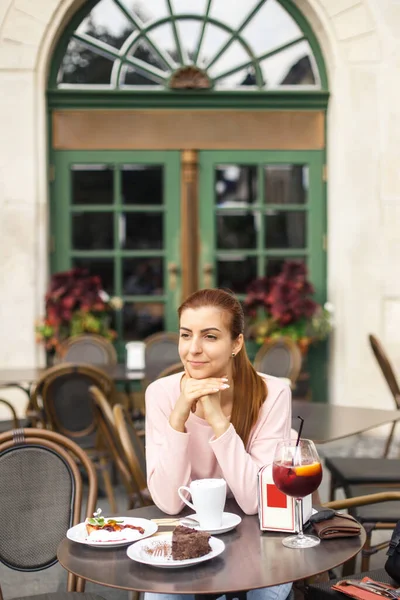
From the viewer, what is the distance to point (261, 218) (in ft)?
25.3

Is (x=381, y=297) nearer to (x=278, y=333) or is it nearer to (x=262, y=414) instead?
(x=278, y=333)

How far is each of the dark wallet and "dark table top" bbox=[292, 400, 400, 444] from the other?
4.15 feet

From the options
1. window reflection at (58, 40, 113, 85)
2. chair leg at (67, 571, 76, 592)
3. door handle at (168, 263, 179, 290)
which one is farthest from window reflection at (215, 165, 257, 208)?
chair leg at (67, 571, 76, 592)

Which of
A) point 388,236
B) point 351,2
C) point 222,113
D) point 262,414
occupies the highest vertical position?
point 351,2

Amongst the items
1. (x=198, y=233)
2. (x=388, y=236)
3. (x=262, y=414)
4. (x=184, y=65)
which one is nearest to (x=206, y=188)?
(x=198, y=233)

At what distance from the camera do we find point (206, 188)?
25.2 ft

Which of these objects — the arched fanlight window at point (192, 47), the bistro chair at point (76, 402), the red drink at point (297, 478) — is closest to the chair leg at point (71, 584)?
the red drink at point (297, 478)

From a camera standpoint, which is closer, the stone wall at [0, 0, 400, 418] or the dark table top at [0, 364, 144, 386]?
the dark table top at [0, 364, 144, 386]

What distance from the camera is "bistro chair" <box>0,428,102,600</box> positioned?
2.49 metres

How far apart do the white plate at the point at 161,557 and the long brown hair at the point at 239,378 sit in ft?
1.78

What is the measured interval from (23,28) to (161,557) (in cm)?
614

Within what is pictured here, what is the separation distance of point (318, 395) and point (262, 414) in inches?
208

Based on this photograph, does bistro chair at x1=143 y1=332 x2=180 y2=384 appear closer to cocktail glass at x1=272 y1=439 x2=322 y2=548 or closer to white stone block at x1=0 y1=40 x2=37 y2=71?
white stone block at x1=0 y1=40 x2=37 y2=71

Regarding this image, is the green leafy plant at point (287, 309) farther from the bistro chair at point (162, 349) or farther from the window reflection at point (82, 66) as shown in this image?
the window reflection at point (82, 66)
